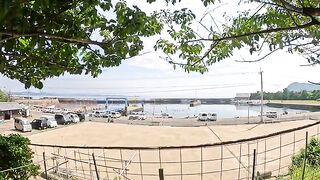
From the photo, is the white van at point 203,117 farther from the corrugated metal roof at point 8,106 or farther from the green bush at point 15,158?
the green bush at point 15,158

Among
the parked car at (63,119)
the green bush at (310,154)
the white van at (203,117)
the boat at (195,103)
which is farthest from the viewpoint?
the boat at (195,103)

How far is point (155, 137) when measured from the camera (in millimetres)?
17984

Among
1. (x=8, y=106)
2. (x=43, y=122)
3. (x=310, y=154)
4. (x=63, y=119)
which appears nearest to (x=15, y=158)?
(x=310, y=154)

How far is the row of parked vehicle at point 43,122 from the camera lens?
73.0 ft

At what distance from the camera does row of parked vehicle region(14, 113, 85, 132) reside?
2227cm

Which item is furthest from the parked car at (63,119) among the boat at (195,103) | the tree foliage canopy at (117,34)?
the boat at (195,103)

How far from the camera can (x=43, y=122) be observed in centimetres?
2409

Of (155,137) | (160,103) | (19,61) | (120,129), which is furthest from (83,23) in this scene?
(160,103)

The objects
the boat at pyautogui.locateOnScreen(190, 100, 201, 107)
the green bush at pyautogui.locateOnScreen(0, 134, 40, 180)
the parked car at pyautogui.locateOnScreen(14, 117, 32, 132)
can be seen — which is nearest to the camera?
the green bush at pyautogui.locateOnScreen(0, 134, 40, 180)

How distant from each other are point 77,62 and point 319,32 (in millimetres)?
2258

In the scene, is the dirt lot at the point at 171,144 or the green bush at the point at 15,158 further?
the dirt lot at the point at 171,144

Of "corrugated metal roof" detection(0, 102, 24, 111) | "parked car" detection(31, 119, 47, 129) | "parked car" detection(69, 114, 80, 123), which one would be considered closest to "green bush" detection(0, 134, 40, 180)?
"parked car" detection(31, 119, 47, 129)

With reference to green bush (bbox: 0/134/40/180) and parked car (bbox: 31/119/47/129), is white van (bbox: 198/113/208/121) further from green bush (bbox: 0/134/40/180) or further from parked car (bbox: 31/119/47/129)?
green bush (bbox: 0/134/40/180)

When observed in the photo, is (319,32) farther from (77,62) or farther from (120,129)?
(120,129)
